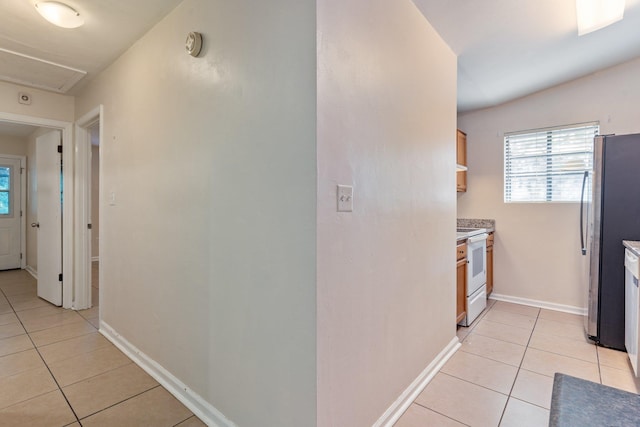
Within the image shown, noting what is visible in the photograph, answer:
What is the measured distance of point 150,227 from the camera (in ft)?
7.22

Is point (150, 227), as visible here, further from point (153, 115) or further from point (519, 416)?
point (519, 416)

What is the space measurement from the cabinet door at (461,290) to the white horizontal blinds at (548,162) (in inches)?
60.3

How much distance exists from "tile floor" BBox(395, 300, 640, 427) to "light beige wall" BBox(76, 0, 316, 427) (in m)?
0.94

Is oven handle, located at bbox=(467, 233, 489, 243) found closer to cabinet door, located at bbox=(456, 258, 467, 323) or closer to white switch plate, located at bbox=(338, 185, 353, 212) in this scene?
cabinet door, located at bbox=(456, 258, 467, 323)

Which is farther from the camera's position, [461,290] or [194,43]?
[461,290]

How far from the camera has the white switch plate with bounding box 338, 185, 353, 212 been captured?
1347 mm

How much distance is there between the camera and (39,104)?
3264mm

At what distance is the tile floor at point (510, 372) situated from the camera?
1770 mm

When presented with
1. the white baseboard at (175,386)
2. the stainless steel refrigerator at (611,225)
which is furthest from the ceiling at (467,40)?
the white baseboard at (175,386)

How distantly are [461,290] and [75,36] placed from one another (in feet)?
12.4

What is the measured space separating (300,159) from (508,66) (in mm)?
2643

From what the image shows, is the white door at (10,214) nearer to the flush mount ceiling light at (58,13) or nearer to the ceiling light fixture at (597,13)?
the flush mount ceiling light at (58,13)

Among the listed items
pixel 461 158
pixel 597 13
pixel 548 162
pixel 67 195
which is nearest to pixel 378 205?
pixel 597 13

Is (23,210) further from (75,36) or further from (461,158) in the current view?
(461,158)
